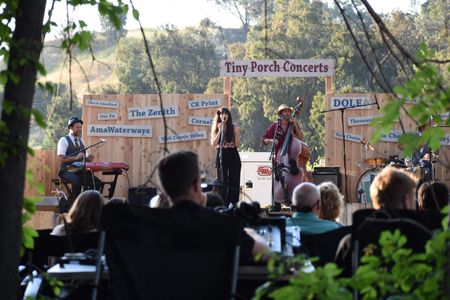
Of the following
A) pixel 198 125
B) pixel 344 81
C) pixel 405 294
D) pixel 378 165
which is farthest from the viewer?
pixel 344 81

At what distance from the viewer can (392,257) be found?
11.8 ft

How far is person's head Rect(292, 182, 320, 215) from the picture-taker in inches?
235

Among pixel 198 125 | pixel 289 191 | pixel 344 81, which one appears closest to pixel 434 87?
pixel 289 191

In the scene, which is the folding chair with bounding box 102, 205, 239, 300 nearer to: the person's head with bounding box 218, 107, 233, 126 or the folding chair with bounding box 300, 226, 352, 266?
the folding chair with bounding box 300, 226, 352, 266

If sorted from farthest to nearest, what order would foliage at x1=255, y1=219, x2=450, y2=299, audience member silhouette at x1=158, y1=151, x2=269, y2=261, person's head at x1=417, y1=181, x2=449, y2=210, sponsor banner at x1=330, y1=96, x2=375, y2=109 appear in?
sponsor banner at x1=330, y1=96, x2=375, y2=109 < person's head at x1=417, y1=181, x2=449, y2=210 < audience member silhouette at x1=158, y1=151, x2=269, y2=261 < foliage at x1=255, y1=219, x2=450, y2=299

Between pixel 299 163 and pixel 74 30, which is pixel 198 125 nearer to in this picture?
pixel 299 163

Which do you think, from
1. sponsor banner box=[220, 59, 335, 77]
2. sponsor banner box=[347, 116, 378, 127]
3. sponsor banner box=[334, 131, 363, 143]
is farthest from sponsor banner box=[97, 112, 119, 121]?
sponsor banner box=[347, 116, 378, 127]

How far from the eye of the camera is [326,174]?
51.6 feet

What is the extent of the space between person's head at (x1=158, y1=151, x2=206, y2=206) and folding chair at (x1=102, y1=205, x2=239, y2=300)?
0.45 ft

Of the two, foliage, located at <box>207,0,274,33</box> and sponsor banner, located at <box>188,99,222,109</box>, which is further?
sponsor banner, located at <box>188,99,222,109</box>

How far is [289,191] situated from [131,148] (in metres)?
5.11

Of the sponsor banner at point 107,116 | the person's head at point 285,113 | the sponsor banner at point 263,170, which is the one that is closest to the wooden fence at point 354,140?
the sponsor banner at point 263,170

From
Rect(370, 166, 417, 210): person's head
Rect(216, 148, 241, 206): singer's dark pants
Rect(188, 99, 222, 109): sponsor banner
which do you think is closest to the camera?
Rect(370, 166, 417, 210): person's head

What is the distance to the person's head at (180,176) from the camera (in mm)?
4254
